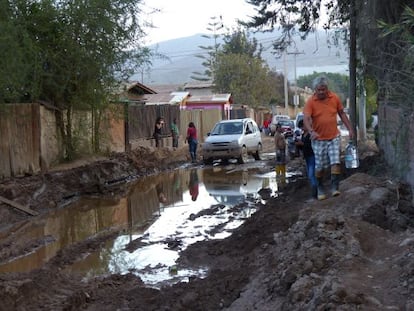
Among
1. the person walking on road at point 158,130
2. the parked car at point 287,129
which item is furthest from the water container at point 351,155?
the person walking on road at point 158,130

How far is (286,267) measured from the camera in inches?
226

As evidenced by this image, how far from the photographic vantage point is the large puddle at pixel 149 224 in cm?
887

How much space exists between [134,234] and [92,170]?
24.4 feet

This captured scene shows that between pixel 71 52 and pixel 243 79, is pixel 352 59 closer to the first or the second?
pixel 71 52

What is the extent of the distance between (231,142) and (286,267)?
17.7 m

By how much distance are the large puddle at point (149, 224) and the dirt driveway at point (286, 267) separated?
0.34 meters

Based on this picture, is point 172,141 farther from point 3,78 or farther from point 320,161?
point 320,161

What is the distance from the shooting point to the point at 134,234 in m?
10.9

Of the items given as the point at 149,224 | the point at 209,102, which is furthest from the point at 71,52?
the point at 209,102

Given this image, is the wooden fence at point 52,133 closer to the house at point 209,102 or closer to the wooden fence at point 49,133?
the wooden fence at point 49,133

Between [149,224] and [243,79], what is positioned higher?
[243,79]

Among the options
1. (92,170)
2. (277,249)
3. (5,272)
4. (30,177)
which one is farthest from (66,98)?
(277,249)

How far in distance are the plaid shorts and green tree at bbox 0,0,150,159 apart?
26.3 ft

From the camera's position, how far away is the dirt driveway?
4715mm
